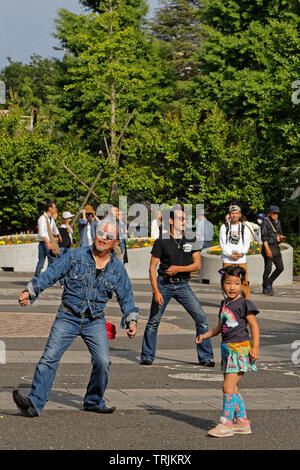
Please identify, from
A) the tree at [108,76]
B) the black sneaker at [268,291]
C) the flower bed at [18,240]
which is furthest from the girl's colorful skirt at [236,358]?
the tree at [108,76]

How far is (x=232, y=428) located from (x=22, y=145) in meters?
28.5

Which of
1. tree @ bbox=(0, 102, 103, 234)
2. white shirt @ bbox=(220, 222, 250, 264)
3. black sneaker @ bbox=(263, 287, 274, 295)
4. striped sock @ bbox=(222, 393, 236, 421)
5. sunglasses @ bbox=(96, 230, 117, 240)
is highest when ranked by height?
tree @ bbox=(0, 102, 103, 234)

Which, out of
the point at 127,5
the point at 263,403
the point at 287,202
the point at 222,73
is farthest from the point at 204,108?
the point at 263,403

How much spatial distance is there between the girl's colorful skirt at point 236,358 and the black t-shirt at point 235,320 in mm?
42

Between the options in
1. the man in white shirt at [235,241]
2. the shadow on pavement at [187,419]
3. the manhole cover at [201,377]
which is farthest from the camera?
the man in white shirt at [235,241]

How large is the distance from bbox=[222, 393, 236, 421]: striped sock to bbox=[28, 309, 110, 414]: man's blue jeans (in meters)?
1.15

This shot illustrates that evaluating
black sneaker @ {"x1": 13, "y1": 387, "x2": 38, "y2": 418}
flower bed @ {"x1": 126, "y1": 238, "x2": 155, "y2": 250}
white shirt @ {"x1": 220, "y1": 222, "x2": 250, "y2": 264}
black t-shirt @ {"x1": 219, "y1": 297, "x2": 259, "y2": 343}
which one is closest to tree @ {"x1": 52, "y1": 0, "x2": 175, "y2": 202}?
flower bed @ {"x1": 126, "y1": 238, "x2": 155, "y2": 250}

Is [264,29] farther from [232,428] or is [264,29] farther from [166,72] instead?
[232,428]

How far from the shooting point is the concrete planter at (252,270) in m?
22.4

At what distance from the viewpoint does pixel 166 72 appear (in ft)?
160

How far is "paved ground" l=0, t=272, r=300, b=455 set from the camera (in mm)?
6160

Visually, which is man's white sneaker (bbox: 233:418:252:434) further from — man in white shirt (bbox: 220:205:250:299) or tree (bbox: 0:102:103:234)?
tree (bbox: 0:102:103:234)

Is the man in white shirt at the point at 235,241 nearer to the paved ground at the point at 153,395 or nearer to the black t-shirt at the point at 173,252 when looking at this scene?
the paved ground at the point at 153,395

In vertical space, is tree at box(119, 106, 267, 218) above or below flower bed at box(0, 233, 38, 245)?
above
